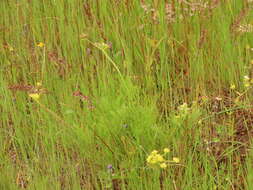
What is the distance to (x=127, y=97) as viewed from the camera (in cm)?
208

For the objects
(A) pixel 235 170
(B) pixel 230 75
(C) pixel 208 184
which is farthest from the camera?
(B) pixel 230 75

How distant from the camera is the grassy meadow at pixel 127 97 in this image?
183 cm

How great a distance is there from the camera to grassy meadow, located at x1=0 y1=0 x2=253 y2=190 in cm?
183

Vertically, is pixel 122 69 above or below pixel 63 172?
above

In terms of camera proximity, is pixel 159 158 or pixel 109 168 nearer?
pixel 159 158

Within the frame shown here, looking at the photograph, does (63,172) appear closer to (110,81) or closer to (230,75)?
(110,81)

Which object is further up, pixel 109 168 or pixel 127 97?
pixel 127 97

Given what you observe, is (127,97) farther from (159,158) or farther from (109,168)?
(159,158)

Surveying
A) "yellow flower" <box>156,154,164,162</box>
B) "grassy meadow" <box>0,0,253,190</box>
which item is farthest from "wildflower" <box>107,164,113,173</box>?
"yellow flower" <box>156,154,164,162</box>

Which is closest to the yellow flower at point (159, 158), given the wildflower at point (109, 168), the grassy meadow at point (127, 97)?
the grassy meadow at point (127, 97)

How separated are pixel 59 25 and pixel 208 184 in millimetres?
1449

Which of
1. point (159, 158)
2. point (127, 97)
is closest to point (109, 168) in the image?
point (159, 158)

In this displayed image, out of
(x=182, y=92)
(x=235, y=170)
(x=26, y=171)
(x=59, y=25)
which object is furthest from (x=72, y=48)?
(x=235, y=170)

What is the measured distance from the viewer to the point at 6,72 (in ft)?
8.36
